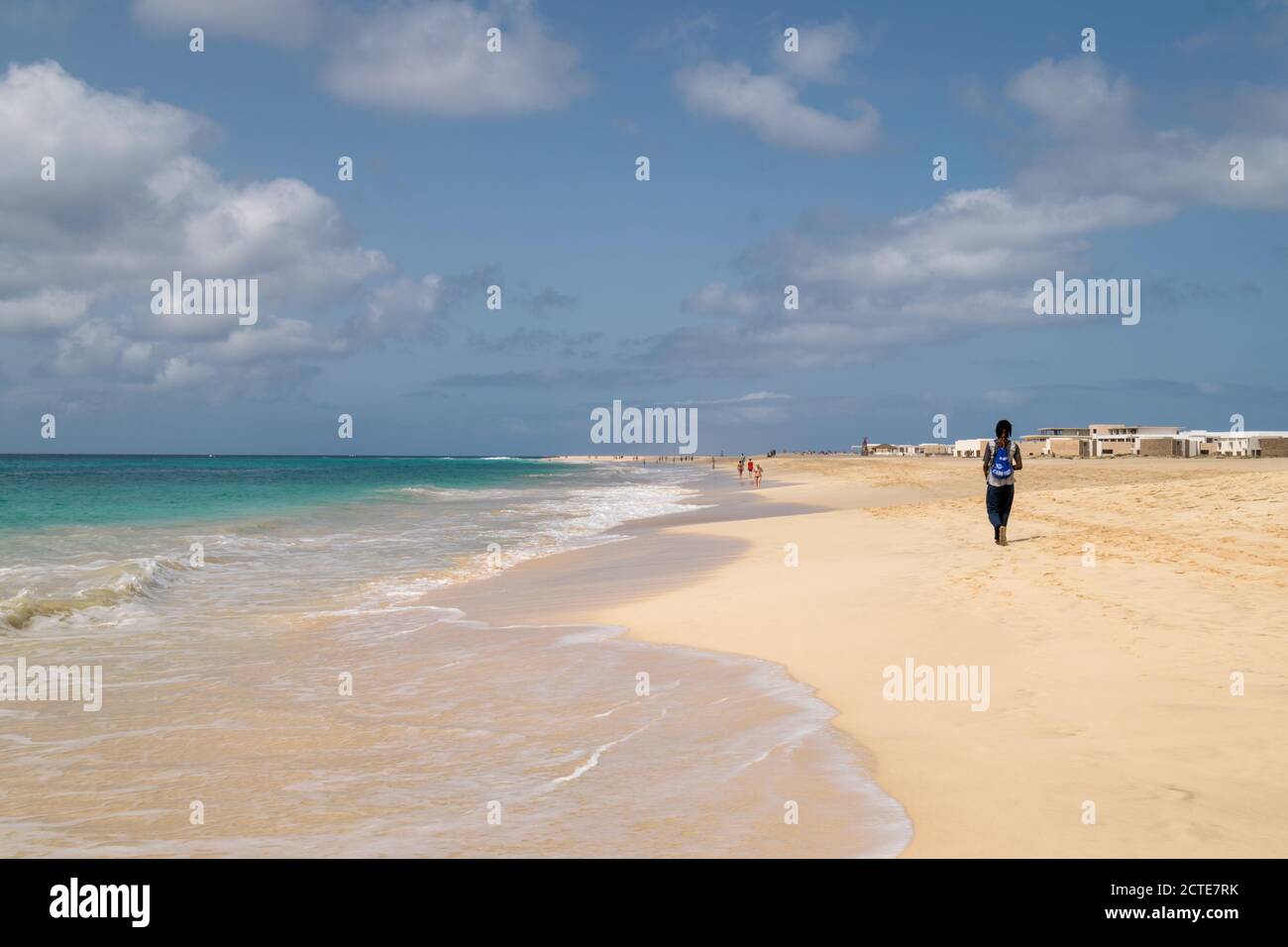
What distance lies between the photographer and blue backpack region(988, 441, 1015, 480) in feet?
47.4

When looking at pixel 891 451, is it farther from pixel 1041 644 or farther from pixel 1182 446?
pixel 1041 644

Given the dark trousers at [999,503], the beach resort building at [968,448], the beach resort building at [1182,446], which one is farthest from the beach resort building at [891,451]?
the dark trousers at [999,503]

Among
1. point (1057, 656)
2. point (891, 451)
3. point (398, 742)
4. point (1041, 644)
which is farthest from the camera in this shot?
point (891, 451)

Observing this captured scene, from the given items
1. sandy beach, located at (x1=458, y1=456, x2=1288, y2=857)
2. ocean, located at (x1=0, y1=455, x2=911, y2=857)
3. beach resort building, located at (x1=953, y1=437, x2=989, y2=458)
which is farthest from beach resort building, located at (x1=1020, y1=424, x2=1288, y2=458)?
ocean, located at (x1=0, y1=455, x2=911, y2=857)

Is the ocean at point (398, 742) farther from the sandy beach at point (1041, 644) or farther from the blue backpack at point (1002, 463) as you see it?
the blue backpack at point (1002, 463)

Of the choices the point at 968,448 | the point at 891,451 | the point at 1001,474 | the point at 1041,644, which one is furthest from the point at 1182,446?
the point at 891,451

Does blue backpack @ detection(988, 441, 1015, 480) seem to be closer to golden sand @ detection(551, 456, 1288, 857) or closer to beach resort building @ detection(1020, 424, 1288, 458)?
golden sand @ detection(551, 456, 1288, 857)

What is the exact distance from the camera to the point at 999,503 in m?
14.5

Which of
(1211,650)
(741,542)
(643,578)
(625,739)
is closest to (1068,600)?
(1211,650)

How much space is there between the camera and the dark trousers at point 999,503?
14.5m

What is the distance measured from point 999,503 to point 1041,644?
23.3ft

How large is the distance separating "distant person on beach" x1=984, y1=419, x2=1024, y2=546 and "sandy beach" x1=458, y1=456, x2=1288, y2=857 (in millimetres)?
535

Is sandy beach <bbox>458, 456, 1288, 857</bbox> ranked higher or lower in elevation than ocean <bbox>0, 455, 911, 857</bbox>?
higher
